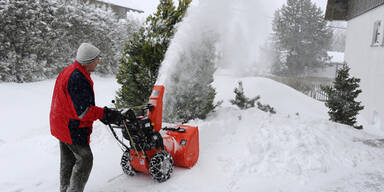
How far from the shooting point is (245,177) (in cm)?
379

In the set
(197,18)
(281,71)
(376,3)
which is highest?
(376,3)

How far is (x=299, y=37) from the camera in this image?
30953mm

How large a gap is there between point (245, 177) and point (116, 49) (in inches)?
595

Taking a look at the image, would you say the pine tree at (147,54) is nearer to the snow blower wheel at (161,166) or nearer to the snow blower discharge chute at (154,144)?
the snow blower discharge chute at (154,144)

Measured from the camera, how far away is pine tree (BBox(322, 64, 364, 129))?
7.75m

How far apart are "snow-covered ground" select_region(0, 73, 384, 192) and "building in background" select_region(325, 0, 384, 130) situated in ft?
17.1

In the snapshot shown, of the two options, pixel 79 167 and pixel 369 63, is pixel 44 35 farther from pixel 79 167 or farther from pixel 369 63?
pixel 369 63

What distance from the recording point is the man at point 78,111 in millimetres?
2779

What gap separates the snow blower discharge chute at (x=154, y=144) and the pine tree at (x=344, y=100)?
5538 millimetres

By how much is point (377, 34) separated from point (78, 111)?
39.2 ft

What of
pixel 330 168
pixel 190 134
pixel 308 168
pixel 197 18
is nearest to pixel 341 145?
pixel 330 168

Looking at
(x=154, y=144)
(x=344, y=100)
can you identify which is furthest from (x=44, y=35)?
(x=344, y=100)

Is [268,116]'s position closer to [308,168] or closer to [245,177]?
[308,168]

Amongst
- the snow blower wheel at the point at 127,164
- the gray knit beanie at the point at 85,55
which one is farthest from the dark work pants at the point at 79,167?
the gray knit beanie at the point at 85,55
